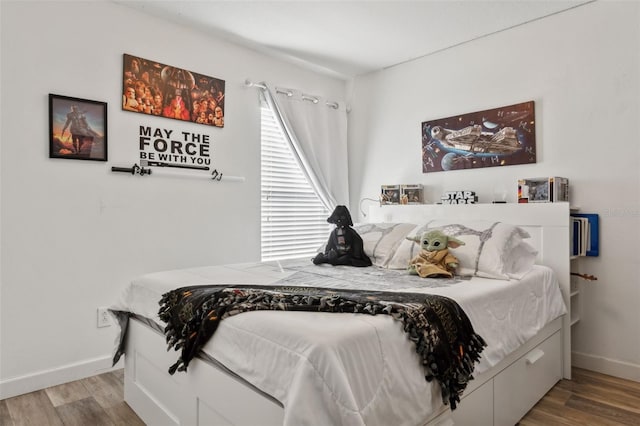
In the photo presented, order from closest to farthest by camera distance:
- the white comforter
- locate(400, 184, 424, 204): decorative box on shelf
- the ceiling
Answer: the white comforter → the ceiling → locate(400, 184, 424, 204): decorative box on shelf

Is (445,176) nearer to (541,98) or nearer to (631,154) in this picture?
(541,98)

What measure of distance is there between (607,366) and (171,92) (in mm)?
3591

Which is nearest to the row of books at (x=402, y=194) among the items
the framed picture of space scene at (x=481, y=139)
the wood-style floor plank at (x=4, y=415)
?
the framed picture of space scene at (x=481, y=139)

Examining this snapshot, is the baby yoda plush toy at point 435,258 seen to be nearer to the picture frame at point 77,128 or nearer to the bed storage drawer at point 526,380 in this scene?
the bed storage drawer at point 526,380

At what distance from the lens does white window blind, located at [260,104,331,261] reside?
141 inches

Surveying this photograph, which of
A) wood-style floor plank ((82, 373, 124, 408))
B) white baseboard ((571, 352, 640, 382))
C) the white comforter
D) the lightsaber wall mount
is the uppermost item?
the lightsaber wall mount

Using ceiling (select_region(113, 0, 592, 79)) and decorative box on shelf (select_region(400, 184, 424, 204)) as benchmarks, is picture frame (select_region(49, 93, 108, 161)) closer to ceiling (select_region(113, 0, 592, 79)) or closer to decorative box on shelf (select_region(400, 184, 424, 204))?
ceiling (select_region(113, 0, 592, 79))

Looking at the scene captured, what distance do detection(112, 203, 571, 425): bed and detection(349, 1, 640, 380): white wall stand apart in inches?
13.2

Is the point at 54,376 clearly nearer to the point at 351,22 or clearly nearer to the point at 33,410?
the point at 33,410

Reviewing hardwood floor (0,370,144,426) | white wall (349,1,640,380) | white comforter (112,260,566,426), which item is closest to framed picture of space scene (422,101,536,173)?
white wall (349,1,640,380)

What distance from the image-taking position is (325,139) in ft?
12.9

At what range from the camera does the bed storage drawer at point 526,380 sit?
185cm

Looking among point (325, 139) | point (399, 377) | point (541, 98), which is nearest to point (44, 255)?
point (399, 377)

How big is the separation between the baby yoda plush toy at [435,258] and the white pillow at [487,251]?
0.06 meters
